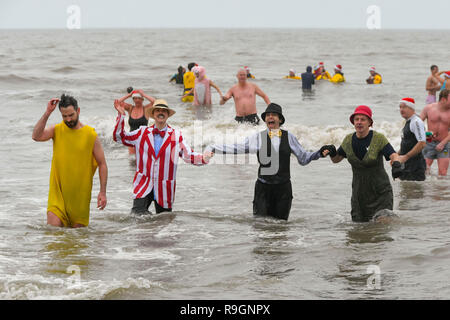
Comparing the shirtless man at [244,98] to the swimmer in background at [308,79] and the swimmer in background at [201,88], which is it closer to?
A: the swimmer in background at [201,88]

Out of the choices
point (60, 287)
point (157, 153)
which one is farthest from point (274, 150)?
point (60, 287)

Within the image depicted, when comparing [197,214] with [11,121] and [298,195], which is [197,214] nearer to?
[298,195]

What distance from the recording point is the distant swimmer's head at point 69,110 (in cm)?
679

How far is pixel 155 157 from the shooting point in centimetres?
770

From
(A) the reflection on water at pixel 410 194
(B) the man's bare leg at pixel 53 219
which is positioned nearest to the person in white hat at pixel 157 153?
(B) the man's bare leg at pixel 53 219

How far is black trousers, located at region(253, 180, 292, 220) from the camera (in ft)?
25.5

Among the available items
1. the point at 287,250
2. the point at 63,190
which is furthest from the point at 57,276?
the point at 287,250

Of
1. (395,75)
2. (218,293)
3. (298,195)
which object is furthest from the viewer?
(395,75)

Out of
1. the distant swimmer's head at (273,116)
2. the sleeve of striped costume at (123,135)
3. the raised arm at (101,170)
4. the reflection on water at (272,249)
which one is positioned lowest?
the reflection on water at (272,249)

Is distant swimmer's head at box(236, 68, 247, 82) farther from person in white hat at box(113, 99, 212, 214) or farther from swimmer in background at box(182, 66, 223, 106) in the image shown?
person in white hat at box(113, 99, 212, 214)

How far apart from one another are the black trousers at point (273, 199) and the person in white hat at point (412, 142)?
133 centimetres

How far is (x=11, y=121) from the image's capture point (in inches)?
822

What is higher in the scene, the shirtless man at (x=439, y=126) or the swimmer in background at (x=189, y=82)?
the swimmer in background at (x=189, y=82)

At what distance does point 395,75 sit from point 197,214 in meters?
34.0
